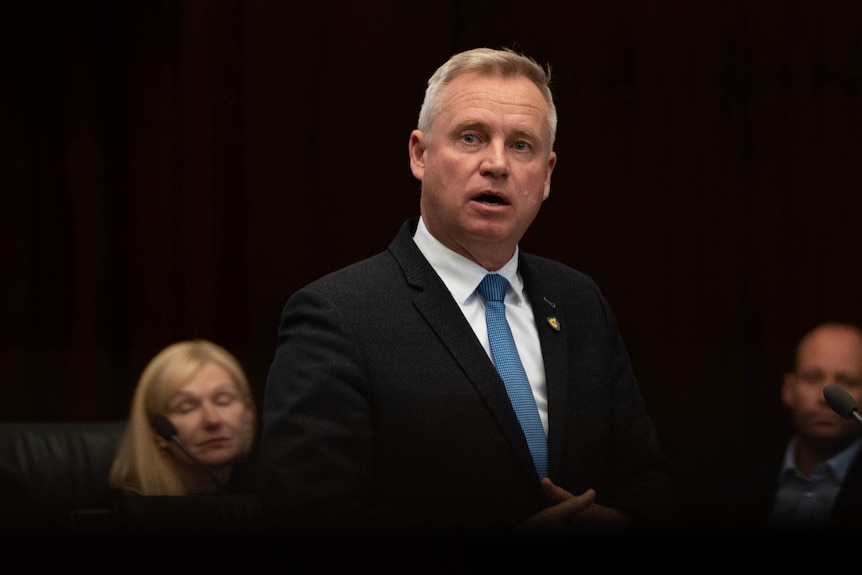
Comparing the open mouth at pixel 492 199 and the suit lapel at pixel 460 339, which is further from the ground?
the open mouth at pixel 492 199

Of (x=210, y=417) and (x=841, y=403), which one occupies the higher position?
(x=841, y=403)

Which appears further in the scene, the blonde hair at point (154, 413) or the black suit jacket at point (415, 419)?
the blonde hair at point (154, 413)

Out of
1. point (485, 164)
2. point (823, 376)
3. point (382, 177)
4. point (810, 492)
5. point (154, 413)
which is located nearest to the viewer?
point (810, 492)

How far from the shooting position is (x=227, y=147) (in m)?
2.73

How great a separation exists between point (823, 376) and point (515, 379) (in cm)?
46

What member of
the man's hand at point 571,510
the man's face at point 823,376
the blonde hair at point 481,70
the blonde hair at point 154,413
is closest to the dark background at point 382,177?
the blonde hair at point 154,413

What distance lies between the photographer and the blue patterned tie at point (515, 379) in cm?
133

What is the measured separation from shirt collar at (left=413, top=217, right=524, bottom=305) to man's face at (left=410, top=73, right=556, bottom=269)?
0.04 ft

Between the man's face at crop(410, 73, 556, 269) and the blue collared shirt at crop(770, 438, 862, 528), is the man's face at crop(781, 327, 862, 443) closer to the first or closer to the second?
the blue collared shirt at crop(770, 438, 862, 528)

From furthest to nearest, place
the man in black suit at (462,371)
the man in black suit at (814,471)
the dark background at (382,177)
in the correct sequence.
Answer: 1. the dark background at (382,177)
2. the man in black suit at (462,371)
3. the man in black suit at (814,471)

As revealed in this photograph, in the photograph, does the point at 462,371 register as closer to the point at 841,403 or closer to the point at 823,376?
the point at 841,403

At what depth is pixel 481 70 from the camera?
1.40 metres

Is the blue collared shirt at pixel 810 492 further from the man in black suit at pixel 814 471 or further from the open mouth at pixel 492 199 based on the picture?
the open mouth at pixel 492 199

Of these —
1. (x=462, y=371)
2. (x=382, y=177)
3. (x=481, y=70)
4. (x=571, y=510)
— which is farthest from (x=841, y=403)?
(x=382, y=177)
